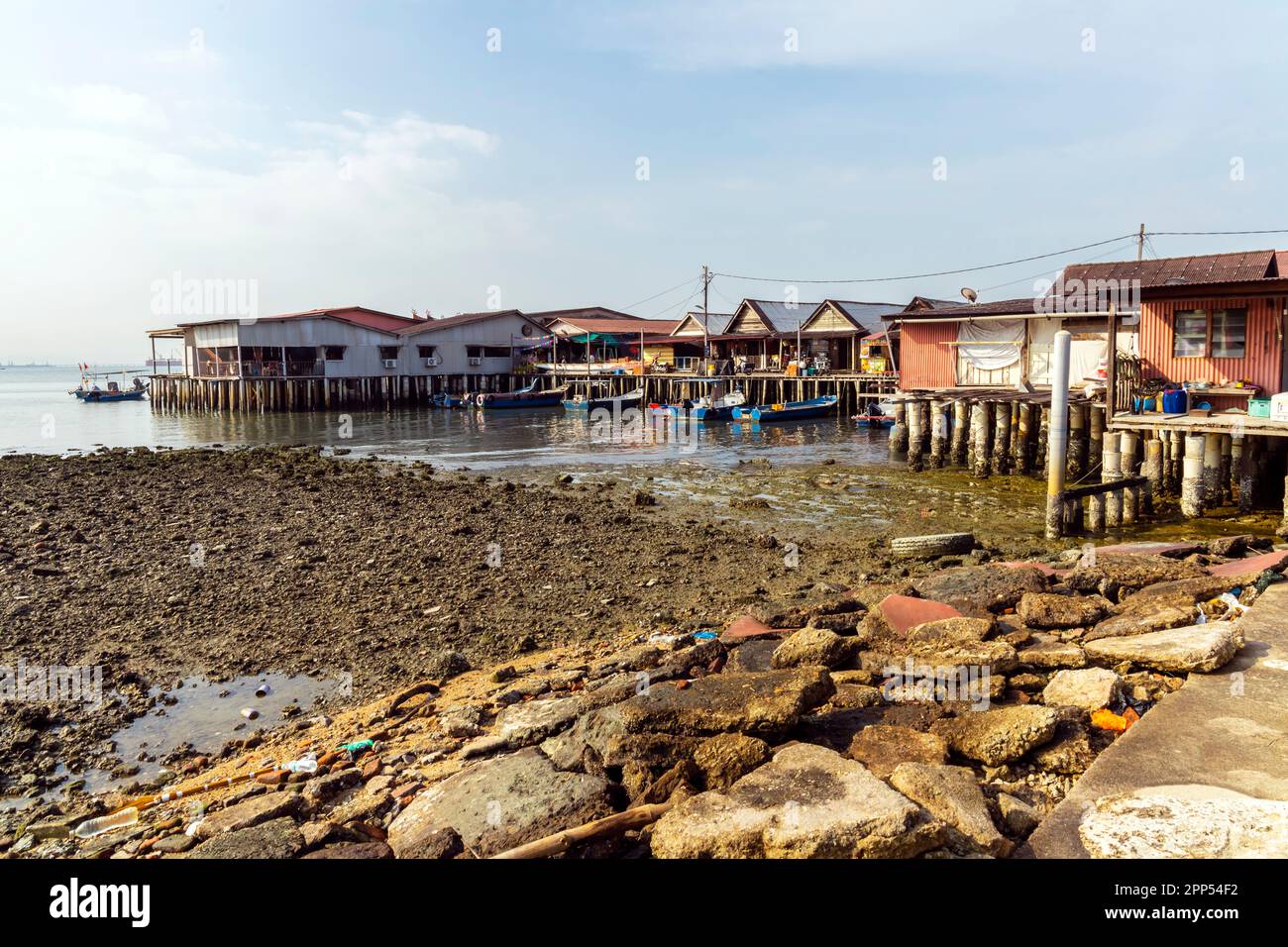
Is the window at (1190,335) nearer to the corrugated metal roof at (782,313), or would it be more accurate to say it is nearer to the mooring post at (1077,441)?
the mooring post at (1077,441)

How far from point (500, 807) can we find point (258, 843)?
1355mm

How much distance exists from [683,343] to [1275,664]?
2202 inches

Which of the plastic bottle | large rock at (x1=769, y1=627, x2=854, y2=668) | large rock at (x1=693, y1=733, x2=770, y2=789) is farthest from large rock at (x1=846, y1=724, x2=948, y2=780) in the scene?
the plastic bottle

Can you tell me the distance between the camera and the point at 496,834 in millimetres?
4656

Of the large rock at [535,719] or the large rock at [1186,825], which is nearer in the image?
the large rock at [1186,825]

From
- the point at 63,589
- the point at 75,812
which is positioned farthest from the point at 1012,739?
the point at 63,589

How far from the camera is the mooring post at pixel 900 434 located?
29.5m

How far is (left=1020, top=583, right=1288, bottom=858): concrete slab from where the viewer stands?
4113 mm

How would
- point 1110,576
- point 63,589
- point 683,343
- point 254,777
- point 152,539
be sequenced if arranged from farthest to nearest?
1. point 683,343
2. point 152,539
3. point 63,589
4. point 1110,576
5. point 254,777

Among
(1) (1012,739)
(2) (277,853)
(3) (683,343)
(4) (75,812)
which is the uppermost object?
(3) (683,343)

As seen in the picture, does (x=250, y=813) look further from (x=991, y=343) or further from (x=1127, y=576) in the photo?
(x=991, y=343)

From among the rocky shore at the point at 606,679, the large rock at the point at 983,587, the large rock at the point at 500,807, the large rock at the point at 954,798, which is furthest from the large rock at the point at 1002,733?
the large rock at the point at 983,587

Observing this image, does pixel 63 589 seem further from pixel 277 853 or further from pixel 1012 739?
pixel 1012 739

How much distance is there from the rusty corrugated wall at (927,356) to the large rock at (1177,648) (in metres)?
23.6
